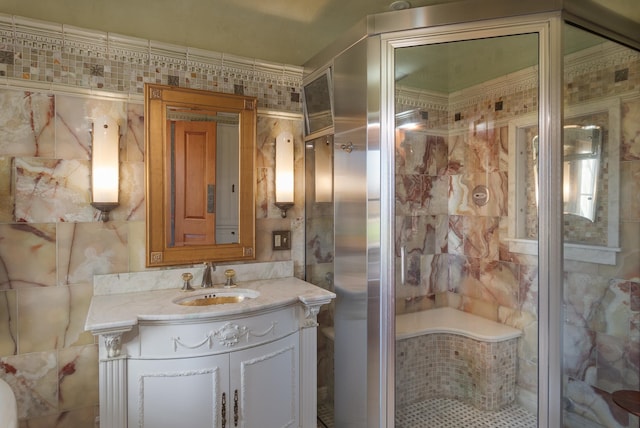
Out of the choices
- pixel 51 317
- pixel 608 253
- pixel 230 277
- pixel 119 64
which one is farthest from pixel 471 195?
pixel 51 317

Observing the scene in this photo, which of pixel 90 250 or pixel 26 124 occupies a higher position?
pixel 26 124

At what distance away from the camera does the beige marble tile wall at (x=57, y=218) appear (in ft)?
6.07

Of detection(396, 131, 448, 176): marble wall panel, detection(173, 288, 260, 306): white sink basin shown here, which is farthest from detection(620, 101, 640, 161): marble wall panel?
detection(173, 288, 260, 306): white sink basin

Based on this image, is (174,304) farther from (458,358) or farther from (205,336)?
(458,358)

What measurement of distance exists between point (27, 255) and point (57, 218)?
0.23 m

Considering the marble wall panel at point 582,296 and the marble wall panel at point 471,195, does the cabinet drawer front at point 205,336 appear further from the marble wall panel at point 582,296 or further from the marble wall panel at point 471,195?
the marble wall panel at point 582,296

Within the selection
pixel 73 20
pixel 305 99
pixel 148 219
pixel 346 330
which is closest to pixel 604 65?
pixel 305 99

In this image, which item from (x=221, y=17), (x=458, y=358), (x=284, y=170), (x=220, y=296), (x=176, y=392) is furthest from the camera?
(x=284, y=170)

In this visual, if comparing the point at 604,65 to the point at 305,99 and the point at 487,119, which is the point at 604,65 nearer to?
the point at 487,119

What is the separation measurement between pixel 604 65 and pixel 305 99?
1673 mm

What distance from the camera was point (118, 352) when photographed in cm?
158

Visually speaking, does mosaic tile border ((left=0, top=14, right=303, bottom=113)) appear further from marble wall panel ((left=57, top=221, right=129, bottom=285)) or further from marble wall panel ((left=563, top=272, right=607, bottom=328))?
marble wall panel ((left=563, top=272, right=607, bottom=328))

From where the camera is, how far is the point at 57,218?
193cm

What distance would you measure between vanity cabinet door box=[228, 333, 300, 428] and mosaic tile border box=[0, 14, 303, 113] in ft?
5.11
